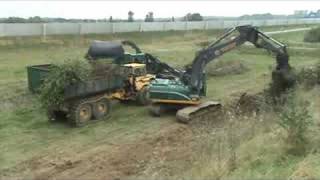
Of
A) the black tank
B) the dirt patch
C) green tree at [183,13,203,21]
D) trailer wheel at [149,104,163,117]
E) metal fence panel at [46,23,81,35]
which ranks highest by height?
the black tank

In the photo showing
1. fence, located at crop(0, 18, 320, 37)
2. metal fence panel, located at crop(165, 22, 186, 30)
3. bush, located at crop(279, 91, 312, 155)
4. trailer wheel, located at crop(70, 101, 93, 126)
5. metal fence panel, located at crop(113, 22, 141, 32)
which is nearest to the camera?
bush, located at crop(279, 91, 312, 155)

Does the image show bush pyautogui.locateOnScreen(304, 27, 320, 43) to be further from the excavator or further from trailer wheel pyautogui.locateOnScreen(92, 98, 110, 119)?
trailer wheel pyautogui.locateOnScreen(92, 98, 110, 119)

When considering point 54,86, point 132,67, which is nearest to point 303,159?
point 54,86

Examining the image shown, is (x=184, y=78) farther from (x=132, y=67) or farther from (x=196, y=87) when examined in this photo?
(x=132, y=67)

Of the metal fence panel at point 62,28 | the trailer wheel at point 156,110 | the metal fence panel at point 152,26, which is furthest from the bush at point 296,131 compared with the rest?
the metal fence panel at point 152,26

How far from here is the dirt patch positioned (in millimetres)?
12265

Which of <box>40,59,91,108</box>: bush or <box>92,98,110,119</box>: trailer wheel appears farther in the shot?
<box>92,98,110,119</box>: trailer wheel

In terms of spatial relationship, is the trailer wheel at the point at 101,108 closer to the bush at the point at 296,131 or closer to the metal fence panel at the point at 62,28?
the bush at the point at 296,131

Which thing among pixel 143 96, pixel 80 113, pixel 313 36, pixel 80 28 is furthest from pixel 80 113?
pixel 313 36

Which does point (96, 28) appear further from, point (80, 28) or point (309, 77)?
point (309, 77)

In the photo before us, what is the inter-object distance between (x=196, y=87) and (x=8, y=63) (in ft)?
46.1

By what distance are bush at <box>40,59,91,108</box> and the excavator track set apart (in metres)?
3.23

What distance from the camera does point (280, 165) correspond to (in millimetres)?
10305

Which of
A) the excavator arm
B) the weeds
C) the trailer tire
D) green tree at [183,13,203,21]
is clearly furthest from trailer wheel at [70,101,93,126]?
green tree at [183,13,203,21]
